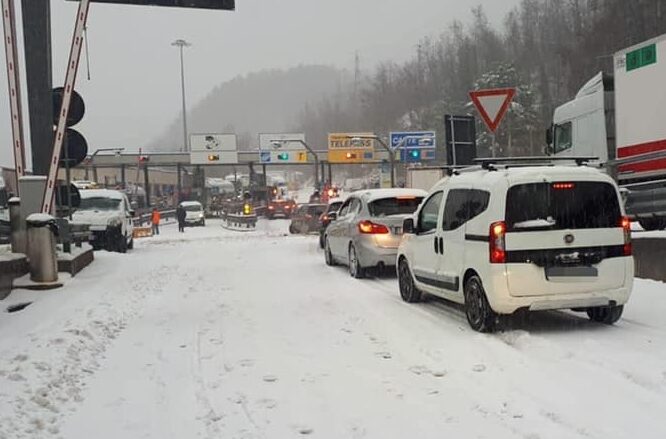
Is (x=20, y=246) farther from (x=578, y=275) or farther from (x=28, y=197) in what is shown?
(x=578, y=275)

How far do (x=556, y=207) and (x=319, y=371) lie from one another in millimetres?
3099

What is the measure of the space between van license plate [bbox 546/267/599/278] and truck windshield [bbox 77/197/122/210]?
1654 centimetres

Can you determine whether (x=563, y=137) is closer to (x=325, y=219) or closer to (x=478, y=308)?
(x=325, y=219)

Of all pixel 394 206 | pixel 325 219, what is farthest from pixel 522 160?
pixel 325 219

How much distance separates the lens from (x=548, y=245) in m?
7.10

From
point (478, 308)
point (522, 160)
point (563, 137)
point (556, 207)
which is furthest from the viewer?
point (563, 137)

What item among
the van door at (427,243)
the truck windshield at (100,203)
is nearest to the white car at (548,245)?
the van door at (427,243)

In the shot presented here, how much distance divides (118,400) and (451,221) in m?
4.53

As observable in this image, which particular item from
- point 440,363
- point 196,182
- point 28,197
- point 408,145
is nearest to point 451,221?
point 440,363

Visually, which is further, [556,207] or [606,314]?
[606,314]

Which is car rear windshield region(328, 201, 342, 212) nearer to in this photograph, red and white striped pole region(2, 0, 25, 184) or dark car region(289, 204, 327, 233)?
red and white striped pole region(2, 0, 25, 184)

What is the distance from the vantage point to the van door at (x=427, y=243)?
875 cm

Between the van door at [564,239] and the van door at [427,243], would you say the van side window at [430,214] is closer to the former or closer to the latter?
the van door at [427,243]

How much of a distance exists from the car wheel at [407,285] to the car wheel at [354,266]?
2408 mm
